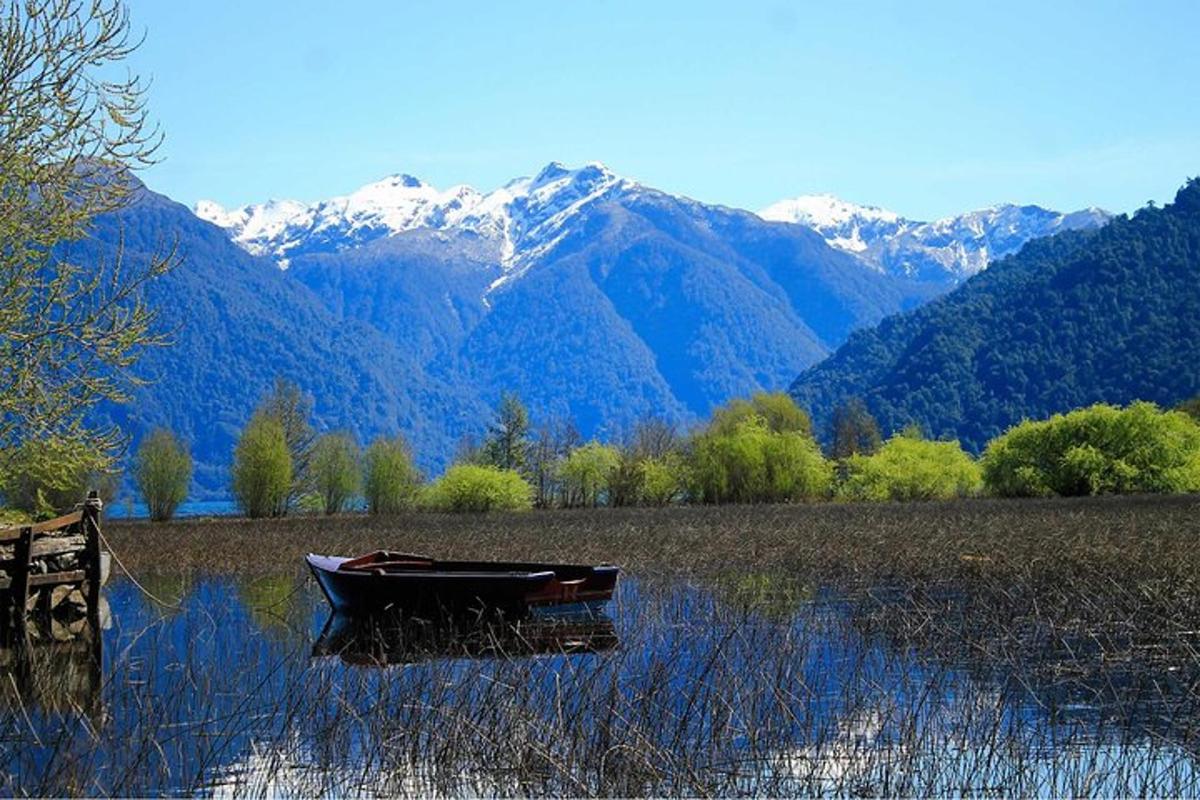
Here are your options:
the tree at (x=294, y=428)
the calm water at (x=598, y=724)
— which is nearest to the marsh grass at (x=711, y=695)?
the calm water at (x=598, y=724)

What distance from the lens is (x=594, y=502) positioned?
69.8 metres

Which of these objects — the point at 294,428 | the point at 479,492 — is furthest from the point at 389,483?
the point at 294,428

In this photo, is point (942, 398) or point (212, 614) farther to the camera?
point (942, 398)

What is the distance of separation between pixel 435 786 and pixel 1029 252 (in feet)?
554

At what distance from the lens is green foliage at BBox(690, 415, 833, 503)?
205ft

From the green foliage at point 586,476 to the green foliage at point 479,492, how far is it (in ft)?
18.1

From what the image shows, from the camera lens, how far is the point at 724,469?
62.4 m

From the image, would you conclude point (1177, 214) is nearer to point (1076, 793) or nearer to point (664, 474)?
point (664, 474)

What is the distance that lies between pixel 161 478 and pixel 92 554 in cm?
4602

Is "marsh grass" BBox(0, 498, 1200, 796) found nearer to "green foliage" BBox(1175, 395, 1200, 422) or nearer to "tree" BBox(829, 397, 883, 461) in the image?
"green foliage" BBox(1175, 395, 1200, 422)

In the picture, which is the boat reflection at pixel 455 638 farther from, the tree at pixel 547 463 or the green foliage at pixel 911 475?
the tree at pixel 547 463

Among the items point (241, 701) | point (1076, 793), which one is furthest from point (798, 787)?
point (241, 701)

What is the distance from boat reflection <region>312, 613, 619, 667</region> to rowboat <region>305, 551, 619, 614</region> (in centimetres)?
23

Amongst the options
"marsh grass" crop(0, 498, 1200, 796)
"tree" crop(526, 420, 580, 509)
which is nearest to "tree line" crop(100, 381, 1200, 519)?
"tree" crop(526, 420, 580, 509)
